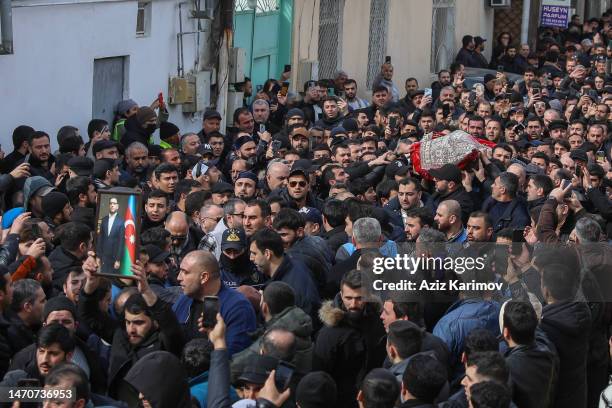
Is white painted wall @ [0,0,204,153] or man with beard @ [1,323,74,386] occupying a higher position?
white painted wall @ [0,0,204,153]

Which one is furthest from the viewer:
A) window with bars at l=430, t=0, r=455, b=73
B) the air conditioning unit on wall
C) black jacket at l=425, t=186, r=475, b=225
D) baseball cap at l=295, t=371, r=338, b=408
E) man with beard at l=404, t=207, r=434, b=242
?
the air conditioning unit on wall

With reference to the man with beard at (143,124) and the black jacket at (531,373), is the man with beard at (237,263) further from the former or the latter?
the man with beard at (143,124)

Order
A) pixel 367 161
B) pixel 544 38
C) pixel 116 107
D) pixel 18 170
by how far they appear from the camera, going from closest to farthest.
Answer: pixel 18 170
pixel 367 161
pixel 116 107
pixel 544 38

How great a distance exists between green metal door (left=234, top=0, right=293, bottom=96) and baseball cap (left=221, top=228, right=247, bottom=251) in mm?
9696

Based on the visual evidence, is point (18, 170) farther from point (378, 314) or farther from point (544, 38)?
point (544, 38)

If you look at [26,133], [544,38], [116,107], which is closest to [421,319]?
[26,133]

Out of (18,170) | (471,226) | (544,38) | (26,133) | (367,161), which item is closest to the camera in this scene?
(471,226)

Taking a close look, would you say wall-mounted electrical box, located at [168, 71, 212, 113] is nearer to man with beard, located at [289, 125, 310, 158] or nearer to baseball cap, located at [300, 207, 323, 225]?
man with beard, located at [289, 125, 310, 158]

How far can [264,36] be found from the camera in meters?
19.4

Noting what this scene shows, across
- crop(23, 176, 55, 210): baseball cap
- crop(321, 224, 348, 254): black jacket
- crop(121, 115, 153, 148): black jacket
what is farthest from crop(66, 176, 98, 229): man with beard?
crop(121, 115, 153, 148): black jacket

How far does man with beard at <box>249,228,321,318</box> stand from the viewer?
825 cm

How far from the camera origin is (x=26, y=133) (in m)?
11.8

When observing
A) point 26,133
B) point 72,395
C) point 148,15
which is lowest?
point 72,395

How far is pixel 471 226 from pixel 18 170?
152 inches
